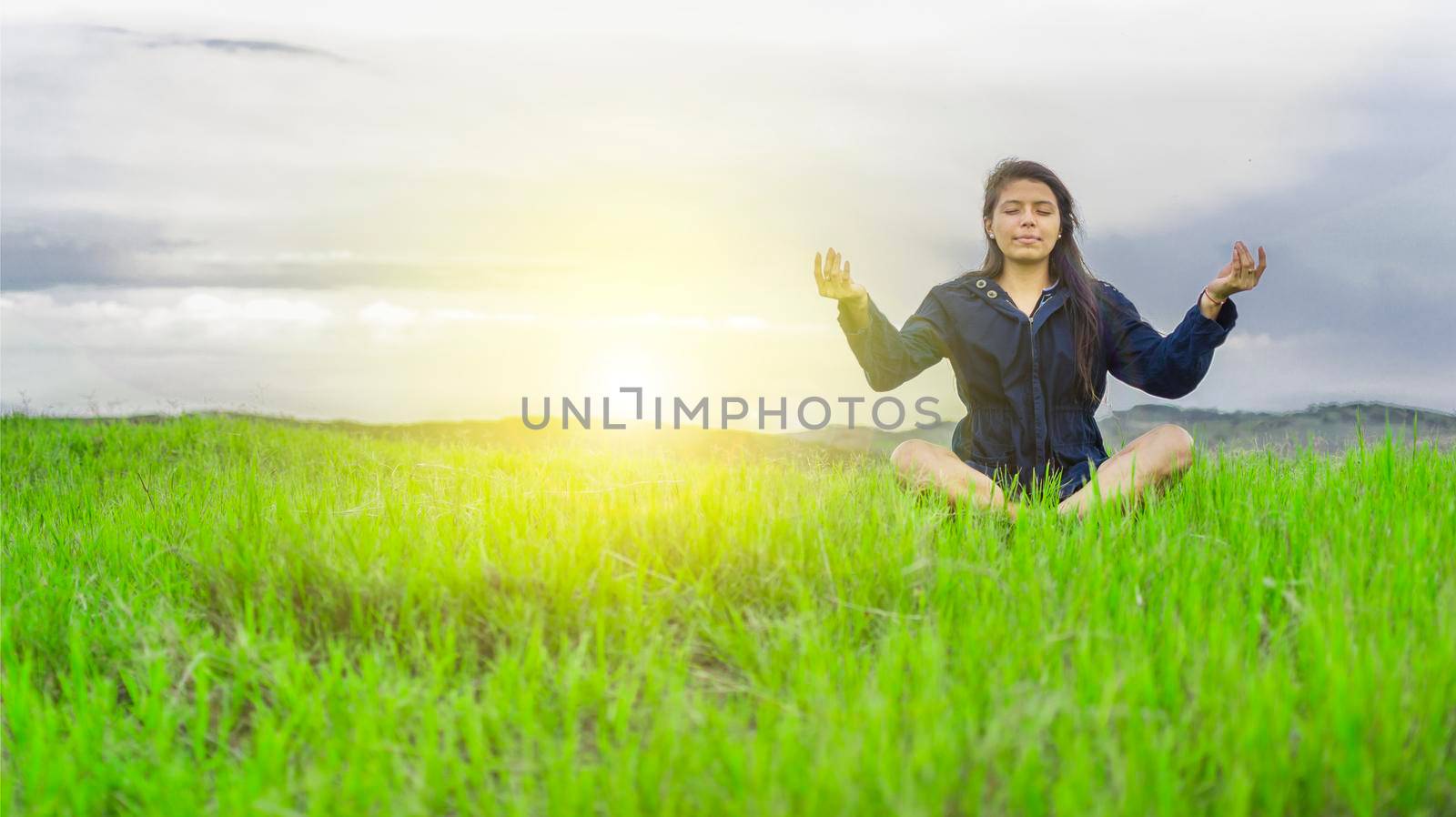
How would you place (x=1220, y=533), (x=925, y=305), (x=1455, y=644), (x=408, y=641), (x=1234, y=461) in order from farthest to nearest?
(x=925, y=305), (x=1234, y=461), (x=1220, y=533), (x=408, y=641), (x=1455, y=644)

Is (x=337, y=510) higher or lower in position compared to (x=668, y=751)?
higher

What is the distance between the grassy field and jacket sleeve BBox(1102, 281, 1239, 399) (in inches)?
28.2

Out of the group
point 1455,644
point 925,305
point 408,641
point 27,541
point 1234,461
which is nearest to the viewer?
point 1455,644

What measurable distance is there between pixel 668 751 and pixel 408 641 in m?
1.05

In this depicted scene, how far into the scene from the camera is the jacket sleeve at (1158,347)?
4.74 m

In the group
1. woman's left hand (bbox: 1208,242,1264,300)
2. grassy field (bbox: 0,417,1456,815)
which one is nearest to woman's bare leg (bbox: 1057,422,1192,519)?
grassy field (bbox: 0,417,1456,815)

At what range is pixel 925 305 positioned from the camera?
5211mm

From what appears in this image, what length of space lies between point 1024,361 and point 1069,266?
0.61 meters

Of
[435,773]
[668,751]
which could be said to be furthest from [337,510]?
[668,751]

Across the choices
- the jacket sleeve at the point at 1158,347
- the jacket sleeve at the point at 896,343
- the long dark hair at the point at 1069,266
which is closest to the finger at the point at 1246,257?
the jacket sleeve at the point at 1158,347

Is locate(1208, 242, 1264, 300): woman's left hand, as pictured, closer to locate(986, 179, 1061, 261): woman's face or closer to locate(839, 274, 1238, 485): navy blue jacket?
locate(839, 274, 1238, 485): navy blue jacket

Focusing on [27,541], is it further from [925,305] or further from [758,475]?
[925,305]

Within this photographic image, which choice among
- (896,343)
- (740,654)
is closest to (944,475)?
(896,343)

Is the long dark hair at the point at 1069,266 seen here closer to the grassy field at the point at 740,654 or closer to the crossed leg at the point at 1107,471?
the crossed leg at the point at 1107,471
